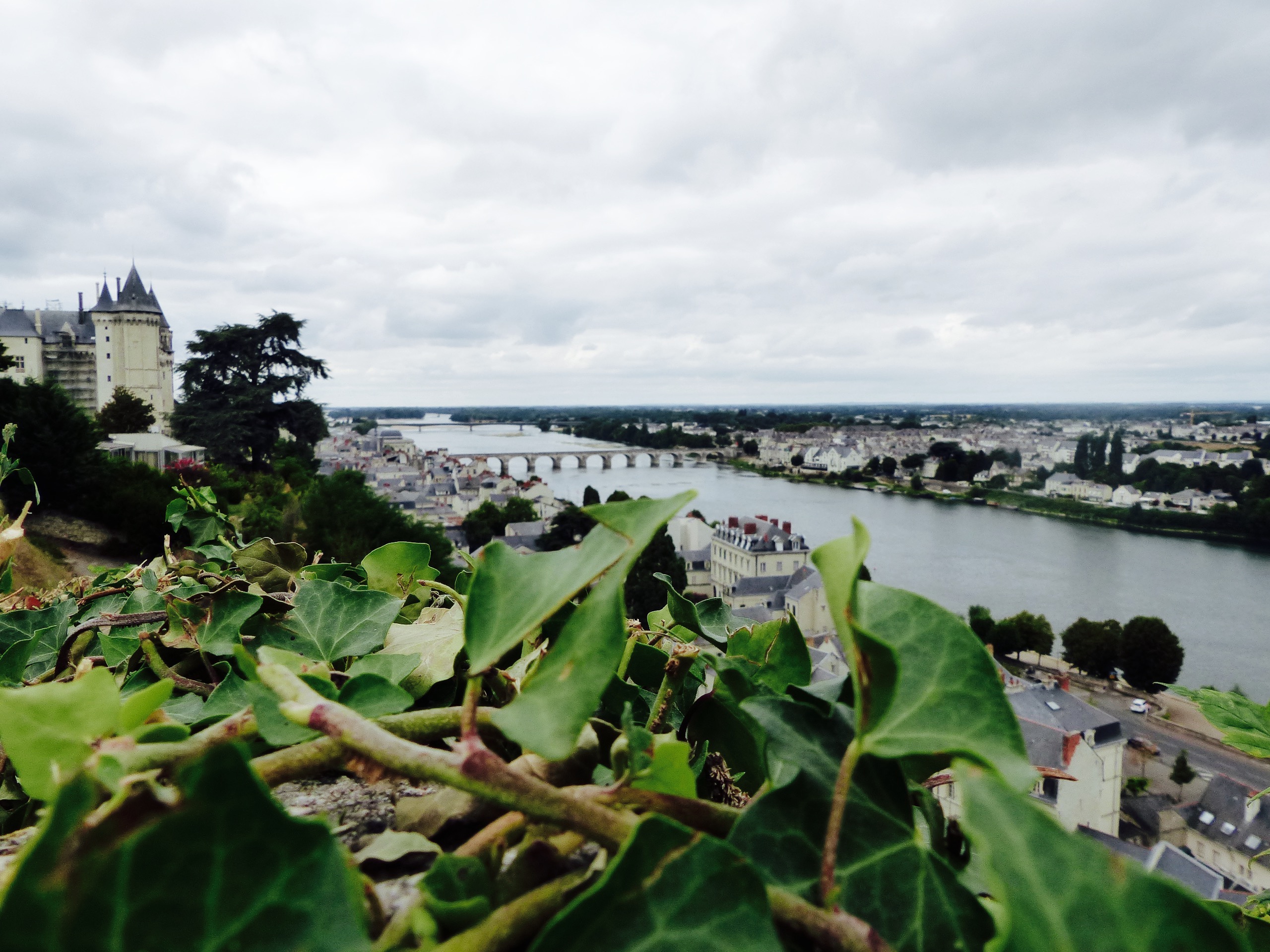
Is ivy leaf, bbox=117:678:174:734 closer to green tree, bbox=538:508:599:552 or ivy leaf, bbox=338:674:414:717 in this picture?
ivy leaf, bbox=338:674:414:717

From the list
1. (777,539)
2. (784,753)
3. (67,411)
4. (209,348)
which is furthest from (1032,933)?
(777,539)

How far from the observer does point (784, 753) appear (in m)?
0.24

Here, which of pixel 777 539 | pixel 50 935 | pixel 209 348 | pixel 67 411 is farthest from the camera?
pixel 777 539

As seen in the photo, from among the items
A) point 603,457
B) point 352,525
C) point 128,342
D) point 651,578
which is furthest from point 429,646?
point 603,457

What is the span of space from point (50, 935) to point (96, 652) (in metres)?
0.50

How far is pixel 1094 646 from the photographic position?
1423cm

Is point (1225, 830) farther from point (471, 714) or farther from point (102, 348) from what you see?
point (102, 348)

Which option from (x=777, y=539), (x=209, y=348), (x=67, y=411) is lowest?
(x=777, y=539)

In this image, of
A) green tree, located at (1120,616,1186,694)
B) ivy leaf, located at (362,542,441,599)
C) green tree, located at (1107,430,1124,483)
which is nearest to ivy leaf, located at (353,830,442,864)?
ivy leaf, located at (362,542,441,599)

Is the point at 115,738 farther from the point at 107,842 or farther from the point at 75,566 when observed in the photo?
the point at 75,566

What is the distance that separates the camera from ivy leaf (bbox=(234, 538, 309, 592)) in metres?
0.66

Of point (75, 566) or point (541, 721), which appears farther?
point (75, 566)

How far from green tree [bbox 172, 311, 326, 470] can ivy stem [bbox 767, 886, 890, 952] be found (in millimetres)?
13757

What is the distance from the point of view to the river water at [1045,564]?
15070 millimetres
